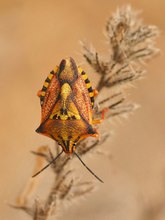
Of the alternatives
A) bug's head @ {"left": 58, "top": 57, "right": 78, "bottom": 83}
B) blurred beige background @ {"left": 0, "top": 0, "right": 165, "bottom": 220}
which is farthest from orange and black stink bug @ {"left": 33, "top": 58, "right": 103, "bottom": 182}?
blurred beige background @ {"left": 0, "top": 0, "right": 165, "bottom": 220}

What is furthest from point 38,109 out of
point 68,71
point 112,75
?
point 112,75

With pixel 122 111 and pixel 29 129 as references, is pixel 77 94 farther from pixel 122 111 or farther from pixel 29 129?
pixel 29 129

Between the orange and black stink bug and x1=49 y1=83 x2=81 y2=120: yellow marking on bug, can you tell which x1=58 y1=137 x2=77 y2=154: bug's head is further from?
x1=49 y1=83 x2=81 y2=120: yellow marking on bug

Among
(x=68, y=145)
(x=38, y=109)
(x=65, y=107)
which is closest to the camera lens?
(x=68, y=145)

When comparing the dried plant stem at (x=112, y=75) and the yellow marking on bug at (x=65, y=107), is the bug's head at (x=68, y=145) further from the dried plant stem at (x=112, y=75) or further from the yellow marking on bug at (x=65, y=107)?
the yellow marking on bug at (x=65, y=107)

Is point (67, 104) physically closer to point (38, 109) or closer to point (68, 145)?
point (68, 145)

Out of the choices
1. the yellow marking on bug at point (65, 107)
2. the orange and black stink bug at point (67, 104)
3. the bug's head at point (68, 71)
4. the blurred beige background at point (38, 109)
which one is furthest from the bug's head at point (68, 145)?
the blurred beige background at point (38, 109)

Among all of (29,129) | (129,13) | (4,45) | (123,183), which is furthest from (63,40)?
(129,13)

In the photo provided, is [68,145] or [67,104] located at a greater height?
[67,104]
